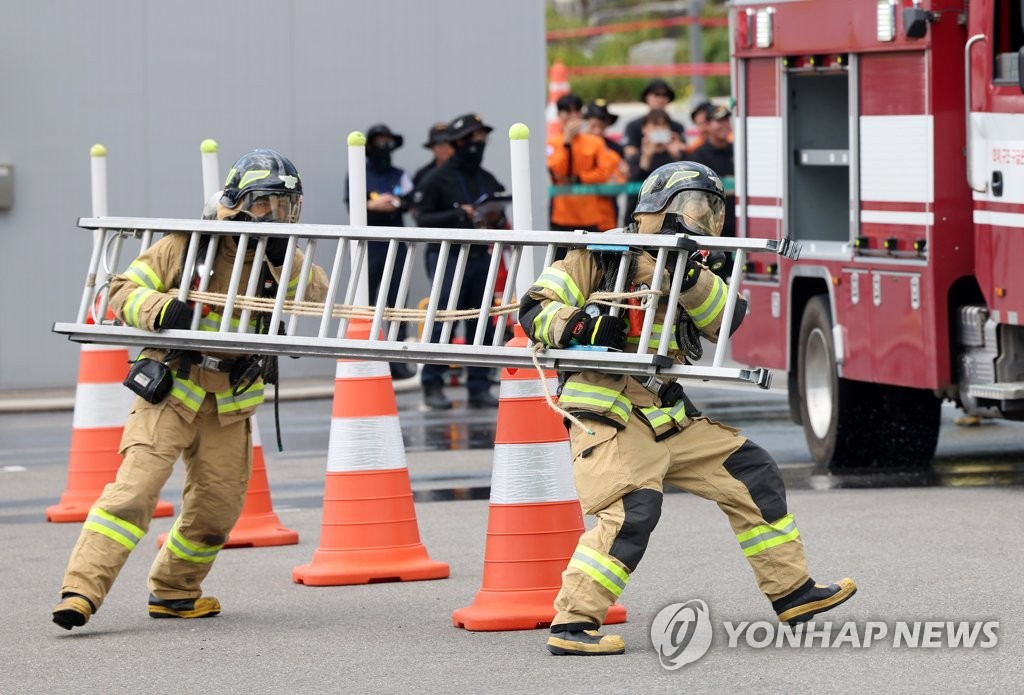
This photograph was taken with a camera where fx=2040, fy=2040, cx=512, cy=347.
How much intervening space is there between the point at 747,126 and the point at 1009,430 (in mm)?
2726

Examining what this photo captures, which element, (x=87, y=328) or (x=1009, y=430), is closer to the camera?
(x=87, y=328)

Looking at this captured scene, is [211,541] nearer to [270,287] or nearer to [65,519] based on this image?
[270,287]

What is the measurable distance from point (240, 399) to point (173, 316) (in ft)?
→ 1.76

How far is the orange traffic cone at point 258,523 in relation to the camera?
30.6 feet

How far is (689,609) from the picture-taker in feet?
24.3

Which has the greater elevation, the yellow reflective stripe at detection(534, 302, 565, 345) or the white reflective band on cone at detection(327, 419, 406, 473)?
the yellow reflective stripe at detection(534, 302, 565, 345)

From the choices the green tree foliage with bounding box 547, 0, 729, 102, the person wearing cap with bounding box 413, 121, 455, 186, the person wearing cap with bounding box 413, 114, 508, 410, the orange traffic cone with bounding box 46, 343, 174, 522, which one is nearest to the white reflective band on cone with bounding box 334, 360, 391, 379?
the orange traffic cone with bounding box 46, 343, 174, 522

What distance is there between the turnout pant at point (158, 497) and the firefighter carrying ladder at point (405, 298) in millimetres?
349

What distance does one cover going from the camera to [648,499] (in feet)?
21.5

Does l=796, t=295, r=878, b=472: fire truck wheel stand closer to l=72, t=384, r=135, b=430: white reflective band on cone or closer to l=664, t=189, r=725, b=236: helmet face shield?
l=72, t=384, r=135, b=430: white reflective band on cone

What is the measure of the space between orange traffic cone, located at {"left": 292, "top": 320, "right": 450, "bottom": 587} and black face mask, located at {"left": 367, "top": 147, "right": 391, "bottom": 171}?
313 inches

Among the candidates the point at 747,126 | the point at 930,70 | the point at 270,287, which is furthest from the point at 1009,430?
the point at 270,287

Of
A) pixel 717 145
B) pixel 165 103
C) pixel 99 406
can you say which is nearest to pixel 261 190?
pixel 99 406

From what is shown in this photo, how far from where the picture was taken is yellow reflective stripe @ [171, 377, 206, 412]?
741 cm
